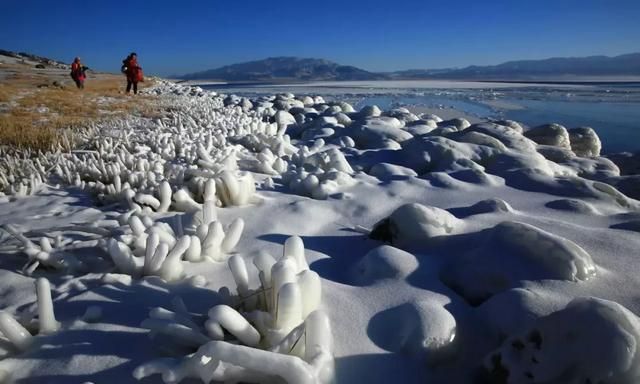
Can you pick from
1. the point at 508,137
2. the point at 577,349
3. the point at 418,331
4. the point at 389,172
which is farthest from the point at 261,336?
the point at 508,137

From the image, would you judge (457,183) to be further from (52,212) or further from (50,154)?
(50,154)

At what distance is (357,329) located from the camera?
130 cm

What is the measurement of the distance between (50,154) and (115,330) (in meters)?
3.15

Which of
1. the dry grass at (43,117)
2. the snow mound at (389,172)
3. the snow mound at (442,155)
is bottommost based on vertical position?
the snow mound at (389,172)

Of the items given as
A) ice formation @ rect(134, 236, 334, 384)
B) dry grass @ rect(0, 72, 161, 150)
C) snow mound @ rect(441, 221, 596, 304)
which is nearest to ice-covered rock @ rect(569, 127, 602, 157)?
snow mound @ rect(441, 221, 596, 304)

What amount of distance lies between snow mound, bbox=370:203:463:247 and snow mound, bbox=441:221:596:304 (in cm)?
29

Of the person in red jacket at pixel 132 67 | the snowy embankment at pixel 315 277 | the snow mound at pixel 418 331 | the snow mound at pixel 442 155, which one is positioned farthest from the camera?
the person in red jacket at pixel 132 67

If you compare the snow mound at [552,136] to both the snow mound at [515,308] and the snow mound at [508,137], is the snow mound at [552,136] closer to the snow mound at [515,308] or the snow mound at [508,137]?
the snow mound at [508,137]

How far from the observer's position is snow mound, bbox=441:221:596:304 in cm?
149

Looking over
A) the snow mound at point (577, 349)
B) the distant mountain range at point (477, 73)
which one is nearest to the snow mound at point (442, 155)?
the snow mound at point (577, 349)

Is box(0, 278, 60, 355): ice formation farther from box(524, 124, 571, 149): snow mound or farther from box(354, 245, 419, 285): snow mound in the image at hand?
box(524, 124, 571, 149): snow mound

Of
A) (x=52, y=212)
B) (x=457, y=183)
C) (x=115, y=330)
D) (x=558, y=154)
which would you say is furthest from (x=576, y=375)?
(x=558, y=154)

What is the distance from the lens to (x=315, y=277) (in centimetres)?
120

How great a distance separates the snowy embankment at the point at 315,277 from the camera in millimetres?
1042
